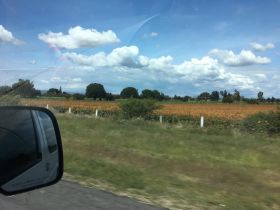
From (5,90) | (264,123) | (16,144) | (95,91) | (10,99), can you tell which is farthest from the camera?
(264,123)

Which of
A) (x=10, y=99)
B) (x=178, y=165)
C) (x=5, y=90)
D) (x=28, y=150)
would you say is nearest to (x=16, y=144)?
(x=28, y=150)

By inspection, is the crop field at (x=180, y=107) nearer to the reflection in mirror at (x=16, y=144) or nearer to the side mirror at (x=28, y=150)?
the side mirror at (x=28, y=150)

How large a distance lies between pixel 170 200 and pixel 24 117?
6.00 m

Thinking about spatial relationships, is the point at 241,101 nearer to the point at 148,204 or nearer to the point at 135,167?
the point at 135,167

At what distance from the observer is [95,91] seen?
23.0 feet

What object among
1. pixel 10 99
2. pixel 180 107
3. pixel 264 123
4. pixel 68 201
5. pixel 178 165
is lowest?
pixel 178 165

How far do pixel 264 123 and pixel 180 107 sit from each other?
22576 millimetres

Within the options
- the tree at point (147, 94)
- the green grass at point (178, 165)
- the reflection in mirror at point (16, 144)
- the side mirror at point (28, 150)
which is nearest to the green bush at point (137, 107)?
the tree at point (147, 94)

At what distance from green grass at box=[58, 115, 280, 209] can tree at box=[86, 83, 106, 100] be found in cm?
225

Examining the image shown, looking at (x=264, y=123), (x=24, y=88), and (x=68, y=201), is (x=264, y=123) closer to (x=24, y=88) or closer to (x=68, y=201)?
(x=68, y=201)

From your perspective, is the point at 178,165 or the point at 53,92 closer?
the point at 53,92

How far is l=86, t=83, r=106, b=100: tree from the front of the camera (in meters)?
6.86

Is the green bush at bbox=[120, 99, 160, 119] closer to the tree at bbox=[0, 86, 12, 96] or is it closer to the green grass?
the green grass

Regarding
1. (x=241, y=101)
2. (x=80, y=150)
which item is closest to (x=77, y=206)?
(x=80, y=150)
